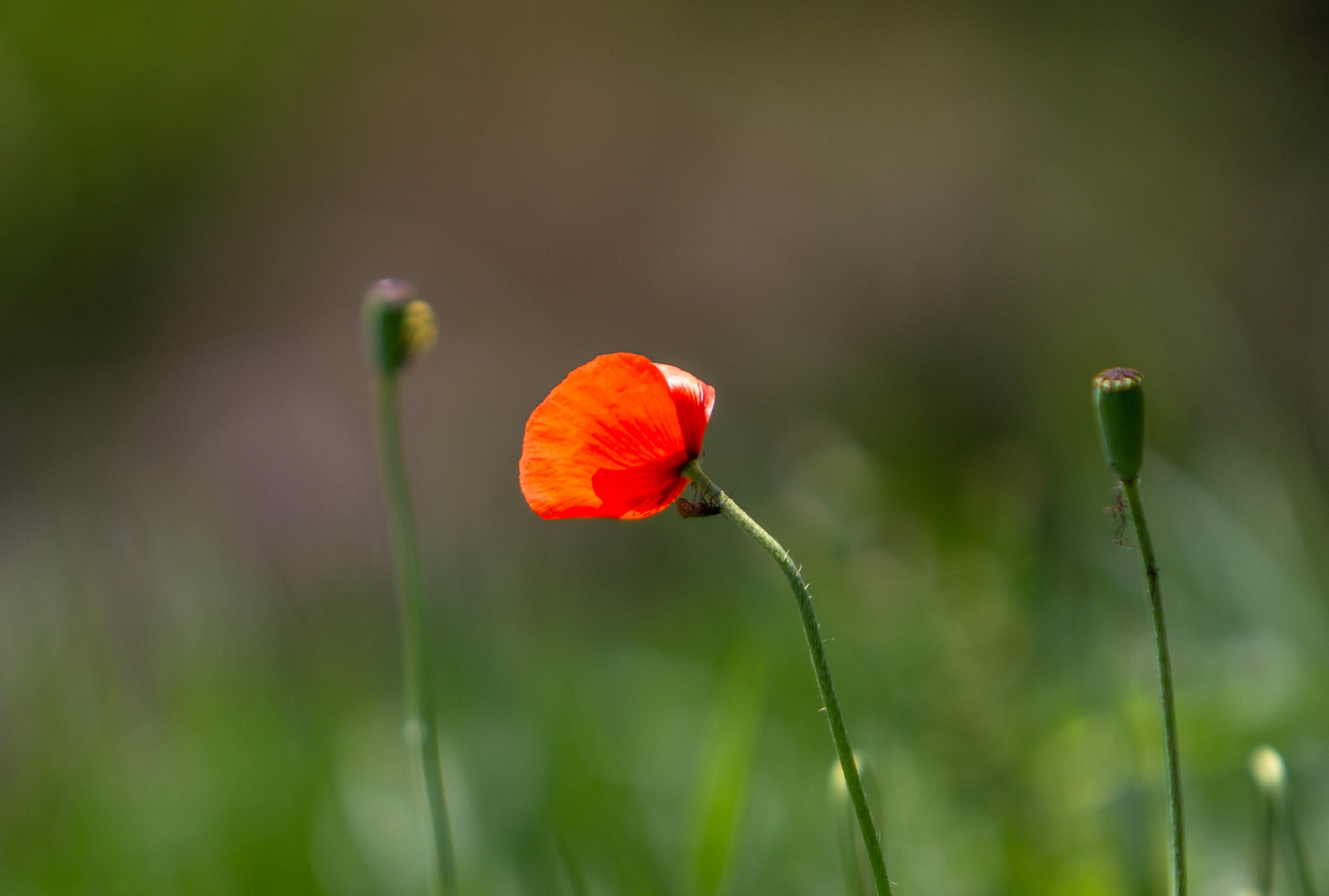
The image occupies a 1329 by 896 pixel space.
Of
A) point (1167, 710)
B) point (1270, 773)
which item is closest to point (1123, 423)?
point (1167, 710)

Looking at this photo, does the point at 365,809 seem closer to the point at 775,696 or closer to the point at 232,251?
the point at 775,696

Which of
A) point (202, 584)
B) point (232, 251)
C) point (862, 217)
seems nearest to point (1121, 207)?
point (862, 217)

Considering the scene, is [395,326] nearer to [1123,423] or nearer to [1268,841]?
[1123,423]

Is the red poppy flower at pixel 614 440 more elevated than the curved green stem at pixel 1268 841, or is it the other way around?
the red poppy flower at pixel 614 440

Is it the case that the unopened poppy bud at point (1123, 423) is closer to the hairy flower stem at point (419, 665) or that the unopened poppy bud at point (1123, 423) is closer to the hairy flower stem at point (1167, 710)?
the hairy flower stem at point (1167, 710)

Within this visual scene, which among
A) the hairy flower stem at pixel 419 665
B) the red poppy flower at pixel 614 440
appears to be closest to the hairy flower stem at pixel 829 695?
the red poppy flower at pixel 614 440

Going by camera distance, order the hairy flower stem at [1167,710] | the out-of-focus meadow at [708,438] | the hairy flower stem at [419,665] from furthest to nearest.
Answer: the out-of-focus meadow at [708,438] → the hairy flower stem at [419,665] → the hairy flower stem at [1167,710]

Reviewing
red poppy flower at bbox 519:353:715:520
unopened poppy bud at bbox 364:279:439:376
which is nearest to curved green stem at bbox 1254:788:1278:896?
red poppy flower at bbox 519:353:715:520
